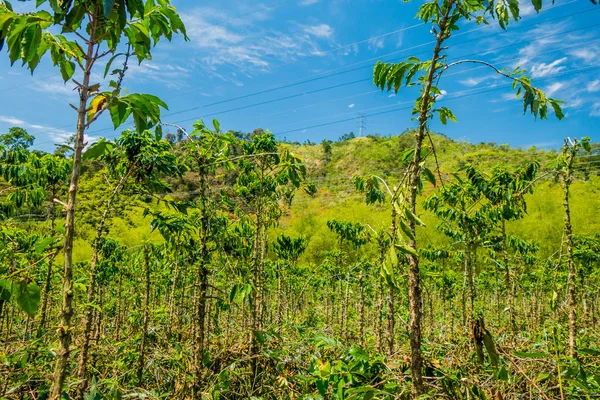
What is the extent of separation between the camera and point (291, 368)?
A: 3.79 meters

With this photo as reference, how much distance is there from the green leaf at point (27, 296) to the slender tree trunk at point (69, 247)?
72 millimetres

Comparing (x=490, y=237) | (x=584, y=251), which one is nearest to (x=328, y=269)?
A: (x=490, y=237)

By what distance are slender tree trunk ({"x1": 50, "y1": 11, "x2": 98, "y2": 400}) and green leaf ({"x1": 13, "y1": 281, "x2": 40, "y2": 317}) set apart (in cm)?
7

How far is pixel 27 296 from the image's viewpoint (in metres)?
1.01

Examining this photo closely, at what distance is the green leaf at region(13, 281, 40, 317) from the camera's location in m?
0.98

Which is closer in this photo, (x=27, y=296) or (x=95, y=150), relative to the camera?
(x=27, y=296)

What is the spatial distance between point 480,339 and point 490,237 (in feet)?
26.6

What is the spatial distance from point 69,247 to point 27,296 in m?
0.18

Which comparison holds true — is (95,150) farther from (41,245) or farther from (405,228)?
(405,228)

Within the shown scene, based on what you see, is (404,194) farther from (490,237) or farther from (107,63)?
(490,237)

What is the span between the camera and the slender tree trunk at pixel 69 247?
101cm

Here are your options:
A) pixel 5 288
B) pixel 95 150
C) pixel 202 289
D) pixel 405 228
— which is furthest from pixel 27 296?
pixel 202 289

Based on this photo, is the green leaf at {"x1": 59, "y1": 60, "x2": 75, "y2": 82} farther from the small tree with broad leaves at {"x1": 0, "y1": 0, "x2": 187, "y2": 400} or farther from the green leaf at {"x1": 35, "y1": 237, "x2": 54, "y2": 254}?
the green leaf at {"x1": 35, "y1": 237, "x2": 54, "y2": 254}

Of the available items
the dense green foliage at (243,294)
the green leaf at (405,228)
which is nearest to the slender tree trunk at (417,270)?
the dense green foliage at (243,294)
